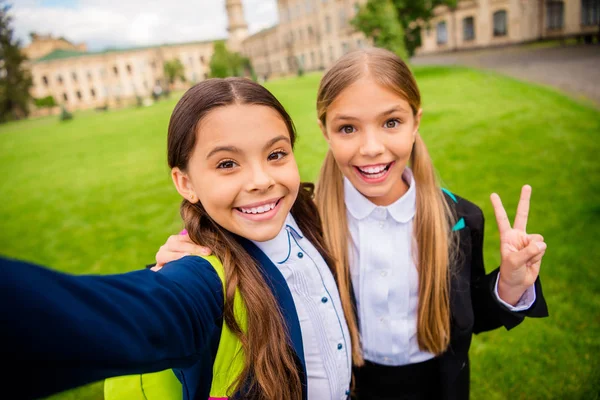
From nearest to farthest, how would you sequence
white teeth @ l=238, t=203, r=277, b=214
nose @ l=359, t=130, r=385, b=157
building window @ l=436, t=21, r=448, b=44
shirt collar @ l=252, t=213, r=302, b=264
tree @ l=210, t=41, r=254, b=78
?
white teeth @ l=238, t=203, r=277, b=214 → shirt collar @ l=252, t=213, r=302, b=264 → nose @ l=359, t=130, r=385, b=157 → building window @ l=436, t=21, r=448, b=44 → tree @ l=210, t=41, r=254, b=78

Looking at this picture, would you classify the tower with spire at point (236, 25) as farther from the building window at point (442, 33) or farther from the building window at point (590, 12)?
the building window at point (590, 12)

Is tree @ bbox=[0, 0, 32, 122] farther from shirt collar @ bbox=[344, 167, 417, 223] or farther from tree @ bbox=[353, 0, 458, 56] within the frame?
shirt collar @ bbox=[344, 167, 417, 223]

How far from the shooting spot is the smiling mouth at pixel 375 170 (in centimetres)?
139

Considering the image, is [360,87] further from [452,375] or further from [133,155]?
[133,155]

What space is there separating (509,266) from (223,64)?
43.6 metres

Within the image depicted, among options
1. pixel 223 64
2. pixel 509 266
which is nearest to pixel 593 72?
pixel 509 266

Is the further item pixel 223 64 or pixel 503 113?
pixel 223 64

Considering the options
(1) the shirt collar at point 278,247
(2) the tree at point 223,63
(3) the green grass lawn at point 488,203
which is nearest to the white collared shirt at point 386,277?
(1) the shirt collar at point 278,247

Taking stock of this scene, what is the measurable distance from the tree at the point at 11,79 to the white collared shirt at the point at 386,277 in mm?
52592

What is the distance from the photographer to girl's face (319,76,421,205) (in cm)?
133

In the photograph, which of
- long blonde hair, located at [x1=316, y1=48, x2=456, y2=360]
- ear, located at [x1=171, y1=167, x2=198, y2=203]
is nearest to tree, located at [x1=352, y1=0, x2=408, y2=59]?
long blonde hair, located at [x1=316, y1=48, x2=456, y2=360]

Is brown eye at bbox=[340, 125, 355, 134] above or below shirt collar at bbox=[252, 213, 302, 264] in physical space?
above

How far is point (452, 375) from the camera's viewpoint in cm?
153

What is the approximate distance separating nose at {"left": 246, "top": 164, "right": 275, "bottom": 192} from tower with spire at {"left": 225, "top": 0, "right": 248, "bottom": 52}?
62.5 m
